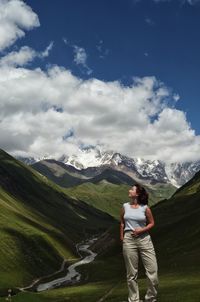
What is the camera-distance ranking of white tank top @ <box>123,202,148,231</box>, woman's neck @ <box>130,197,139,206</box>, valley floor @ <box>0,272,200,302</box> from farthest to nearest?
valley floor @ <box>0,272,200,302</box> < woman's neck @ <box>130,197,139,206</box> < white tank top @ <box>123,202,148,231</box>

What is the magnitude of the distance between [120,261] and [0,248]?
1575 inches

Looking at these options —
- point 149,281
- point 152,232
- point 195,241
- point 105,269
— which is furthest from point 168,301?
point 152,232

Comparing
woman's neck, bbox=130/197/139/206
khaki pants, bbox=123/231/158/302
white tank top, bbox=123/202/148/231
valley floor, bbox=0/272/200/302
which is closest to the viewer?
khaki pants, bbox=123/231/158/302

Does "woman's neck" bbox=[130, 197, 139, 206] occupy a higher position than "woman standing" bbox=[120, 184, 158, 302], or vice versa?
"woman's neck" bbox=[130, 197, 139, 206]

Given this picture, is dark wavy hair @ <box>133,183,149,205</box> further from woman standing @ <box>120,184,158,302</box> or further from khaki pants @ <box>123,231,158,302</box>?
khaki pants @ <box>123,231,158,302</box>

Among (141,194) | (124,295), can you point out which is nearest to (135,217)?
(141,194)

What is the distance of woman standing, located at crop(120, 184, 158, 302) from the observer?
2669 cm

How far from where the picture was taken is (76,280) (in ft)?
453

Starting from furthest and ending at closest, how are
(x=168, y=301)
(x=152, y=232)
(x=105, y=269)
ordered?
(x=152, y=232) → (x=105, y=269) → (x=168, y=301)

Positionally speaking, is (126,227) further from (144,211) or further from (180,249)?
(180,249)

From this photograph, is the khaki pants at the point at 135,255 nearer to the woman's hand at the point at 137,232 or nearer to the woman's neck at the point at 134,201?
the woman's hand at the point at 137,232

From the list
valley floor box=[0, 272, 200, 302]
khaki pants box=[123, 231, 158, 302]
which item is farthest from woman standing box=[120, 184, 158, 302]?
valley floor box=[0, 272, 200, 302]

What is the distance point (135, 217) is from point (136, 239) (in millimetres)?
1173

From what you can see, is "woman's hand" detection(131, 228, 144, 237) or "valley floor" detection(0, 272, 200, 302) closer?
"woman's hand" detection(131, 228, 144, 237)
